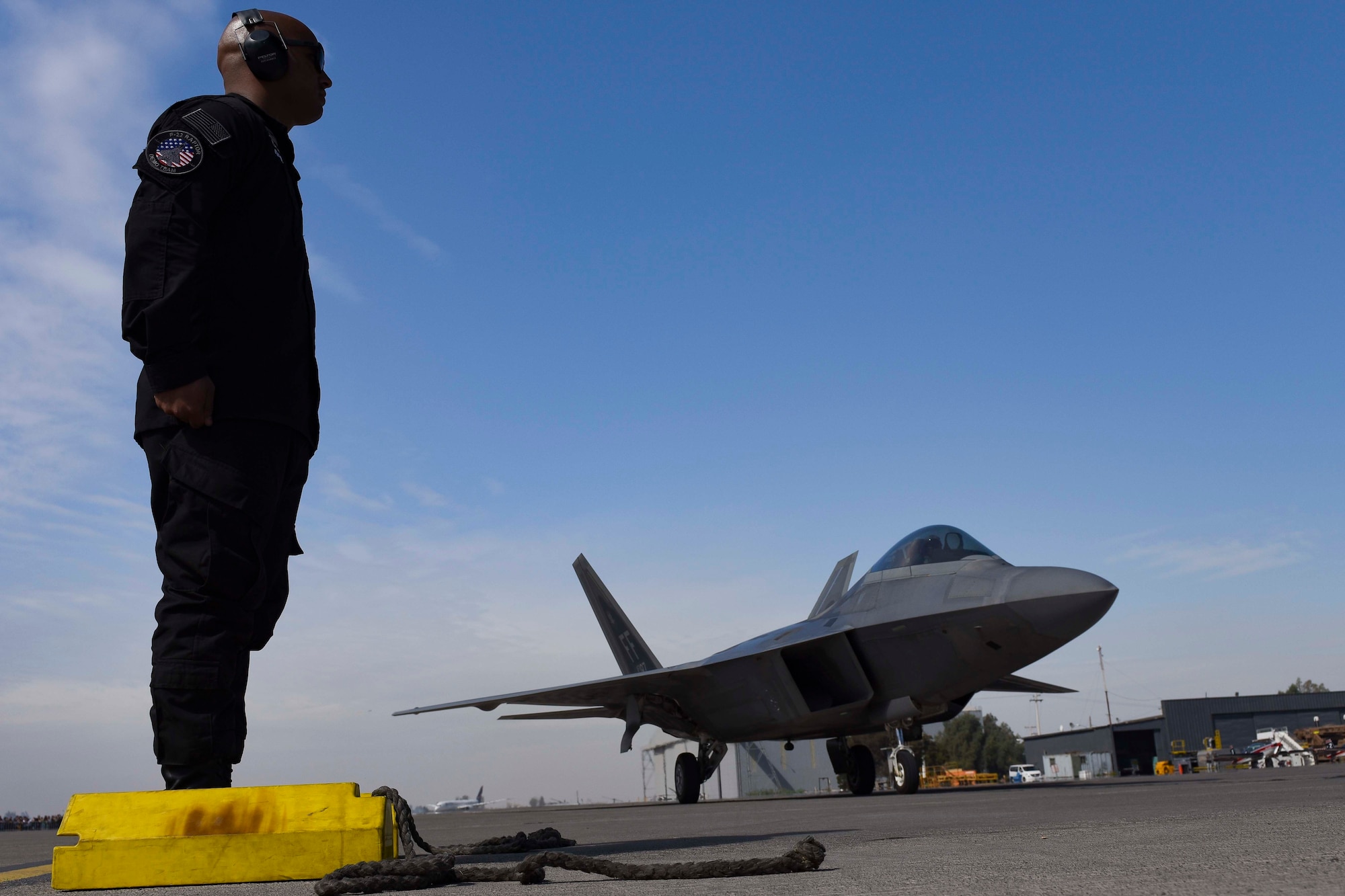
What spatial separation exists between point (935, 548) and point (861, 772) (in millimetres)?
4013

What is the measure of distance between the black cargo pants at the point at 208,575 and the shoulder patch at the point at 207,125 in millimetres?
843

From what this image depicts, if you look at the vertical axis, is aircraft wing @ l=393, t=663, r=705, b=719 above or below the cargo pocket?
below

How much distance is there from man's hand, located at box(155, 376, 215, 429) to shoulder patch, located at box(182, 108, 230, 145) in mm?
728

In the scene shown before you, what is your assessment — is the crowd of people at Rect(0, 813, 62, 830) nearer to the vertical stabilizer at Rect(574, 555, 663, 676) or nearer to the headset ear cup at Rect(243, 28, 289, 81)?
the vertical stabilizer at Rect(574, 555, 663, 676)

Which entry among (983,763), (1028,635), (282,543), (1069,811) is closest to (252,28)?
(282,543)

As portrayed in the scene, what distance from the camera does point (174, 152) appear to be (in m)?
2.70

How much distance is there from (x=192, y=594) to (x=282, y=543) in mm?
427

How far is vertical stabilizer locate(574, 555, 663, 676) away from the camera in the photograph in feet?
57.9

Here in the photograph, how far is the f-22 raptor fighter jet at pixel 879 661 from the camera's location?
936 cm

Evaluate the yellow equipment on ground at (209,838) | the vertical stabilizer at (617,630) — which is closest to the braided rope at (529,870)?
the yellow equipment on ground at (209,838)

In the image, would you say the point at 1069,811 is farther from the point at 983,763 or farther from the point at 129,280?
the point at 983,763

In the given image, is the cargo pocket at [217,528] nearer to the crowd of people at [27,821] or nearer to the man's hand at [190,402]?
the man's hand at [190,402]

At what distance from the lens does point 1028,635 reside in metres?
9.32

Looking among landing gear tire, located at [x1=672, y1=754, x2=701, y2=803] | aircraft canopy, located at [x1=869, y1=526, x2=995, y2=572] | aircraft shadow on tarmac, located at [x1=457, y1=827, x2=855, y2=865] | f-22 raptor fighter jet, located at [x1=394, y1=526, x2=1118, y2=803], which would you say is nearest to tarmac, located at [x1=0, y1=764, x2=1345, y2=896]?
aircraft shadow on tarmac, located at [x1=457, y1=827, x2=855, y2=865]
